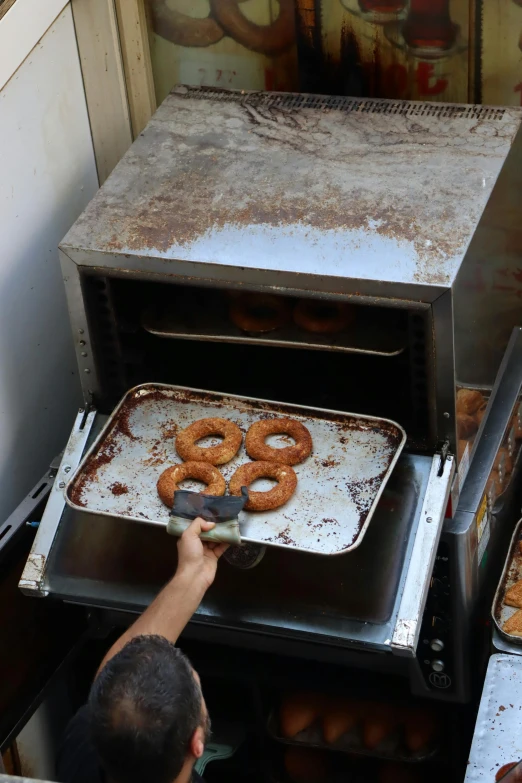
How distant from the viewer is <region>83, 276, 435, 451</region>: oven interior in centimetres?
217

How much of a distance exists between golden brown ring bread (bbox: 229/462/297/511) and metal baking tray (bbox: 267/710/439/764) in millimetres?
878

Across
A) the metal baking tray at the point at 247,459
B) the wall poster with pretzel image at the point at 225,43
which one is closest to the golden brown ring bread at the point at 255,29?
the wall poster with pretzel image at the point at 225,43

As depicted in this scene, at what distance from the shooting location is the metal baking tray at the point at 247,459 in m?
→ 1.96

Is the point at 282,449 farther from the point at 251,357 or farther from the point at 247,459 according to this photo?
the point at 251,357

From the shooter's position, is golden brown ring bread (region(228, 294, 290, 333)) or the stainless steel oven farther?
golden brown ring bread (region(228, 294, 290, 333))

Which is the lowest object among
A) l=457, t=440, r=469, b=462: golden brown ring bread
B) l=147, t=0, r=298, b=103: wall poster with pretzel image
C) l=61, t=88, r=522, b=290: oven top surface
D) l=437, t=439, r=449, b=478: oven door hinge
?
l=457, t=440, r=469, b=462: golden brown ring bread

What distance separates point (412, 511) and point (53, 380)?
3.70 feet

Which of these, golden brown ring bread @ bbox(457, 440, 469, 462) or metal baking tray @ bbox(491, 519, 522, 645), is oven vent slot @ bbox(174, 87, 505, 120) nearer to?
golden brown ring bread @ bbox(457, 440, 469, 462)

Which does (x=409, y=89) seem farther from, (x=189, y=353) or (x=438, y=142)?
(x=189, y=353)

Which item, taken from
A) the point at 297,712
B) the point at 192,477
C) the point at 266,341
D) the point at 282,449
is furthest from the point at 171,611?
the point at 297,712

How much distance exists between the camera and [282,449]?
2.10 metres

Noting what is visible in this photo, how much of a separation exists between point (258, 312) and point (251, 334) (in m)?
0.09

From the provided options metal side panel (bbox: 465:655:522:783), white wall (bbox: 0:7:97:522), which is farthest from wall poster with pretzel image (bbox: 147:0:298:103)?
metal side panel (bbox: 465:655:522:783)

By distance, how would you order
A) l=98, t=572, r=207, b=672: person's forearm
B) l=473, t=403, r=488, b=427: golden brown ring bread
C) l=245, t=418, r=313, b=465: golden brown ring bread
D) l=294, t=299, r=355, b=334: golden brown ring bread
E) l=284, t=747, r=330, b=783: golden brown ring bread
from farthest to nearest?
l=284, t=747, r=330, b=783: golden brown ring bread < l=473, t=403, r=488, b=427: golden brown ring bread < l=294, t=299, r=355, b=334: golden brown ring bread < l=245, t=418, r=313, b=465: golden brown ring bread < l=98, t=572, r=207, b=672: person's forearm
